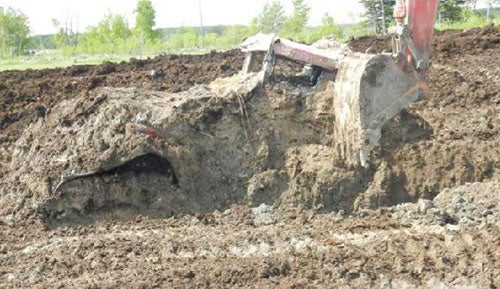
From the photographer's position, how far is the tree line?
150 feet

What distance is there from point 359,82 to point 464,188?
1.72m

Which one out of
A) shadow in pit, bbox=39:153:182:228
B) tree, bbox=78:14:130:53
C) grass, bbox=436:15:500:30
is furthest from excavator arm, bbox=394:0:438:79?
tree, bbox=78:14:130:53

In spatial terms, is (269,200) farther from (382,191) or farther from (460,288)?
(460,288)

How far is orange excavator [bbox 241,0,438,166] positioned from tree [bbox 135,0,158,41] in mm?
41687

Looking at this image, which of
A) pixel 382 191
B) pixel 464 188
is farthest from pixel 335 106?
pixel 464 188

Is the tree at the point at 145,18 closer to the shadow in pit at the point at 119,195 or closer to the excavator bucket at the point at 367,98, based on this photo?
the shadow in pit at the point at 119,195

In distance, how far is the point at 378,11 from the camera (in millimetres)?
54656

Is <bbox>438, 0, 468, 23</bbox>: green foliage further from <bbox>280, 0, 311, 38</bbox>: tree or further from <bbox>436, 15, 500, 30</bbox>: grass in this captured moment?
<bbox>280, 0, 311, 38</bbox>: tree

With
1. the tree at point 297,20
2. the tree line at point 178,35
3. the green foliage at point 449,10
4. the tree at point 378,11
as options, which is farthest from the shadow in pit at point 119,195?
the green foliage at point 449,10

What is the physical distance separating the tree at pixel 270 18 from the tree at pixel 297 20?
89.7 inches

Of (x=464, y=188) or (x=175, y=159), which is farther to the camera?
(x=175, y=159)

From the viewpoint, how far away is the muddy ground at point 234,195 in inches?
282

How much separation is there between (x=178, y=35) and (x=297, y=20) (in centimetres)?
995

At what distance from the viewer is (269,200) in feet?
30.8
